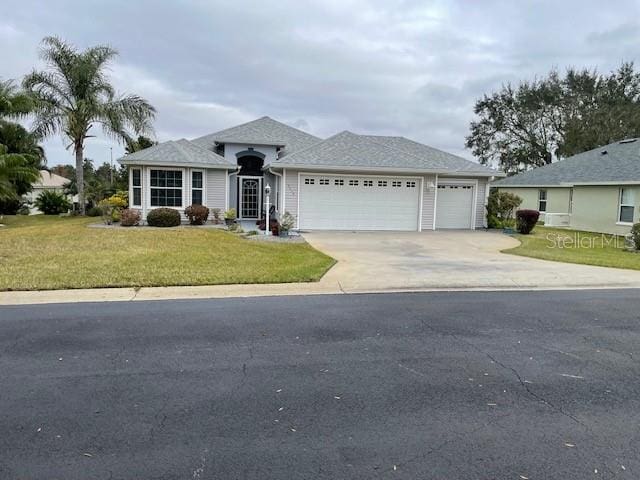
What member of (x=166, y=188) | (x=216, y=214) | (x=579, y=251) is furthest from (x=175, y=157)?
Answer: (x=579, y=251)

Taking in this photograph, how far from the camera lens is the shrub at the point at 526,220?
63.7 feet

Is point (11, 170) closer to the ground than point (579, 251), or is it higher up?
higher up

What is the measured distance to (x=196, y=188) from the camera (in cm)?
2072

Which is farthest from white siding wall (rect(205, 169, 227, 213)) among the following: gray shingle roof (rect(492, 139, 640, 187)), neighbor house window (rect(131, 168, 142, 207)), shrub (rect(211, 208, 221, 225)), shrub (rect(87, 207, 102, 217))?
gray shingle roof (rect(492, 139, 640, 187))

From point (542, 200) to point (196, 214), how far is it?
20249mm

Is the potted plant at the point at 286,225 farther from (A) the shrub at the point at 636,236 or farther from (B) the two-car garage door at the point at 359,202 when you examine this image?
(A) the shrub at the point at 636,236

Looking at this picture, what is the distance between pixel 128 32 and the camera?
17.1m

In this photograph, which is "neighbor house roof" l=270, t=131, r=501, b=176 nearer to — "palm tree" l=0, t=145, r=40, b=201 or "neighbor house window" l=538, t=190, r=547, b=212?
"neighbor house window" l=538, t=190, r=547, b=212

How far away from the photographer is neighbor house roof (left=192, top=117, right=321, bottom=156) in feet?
75.6

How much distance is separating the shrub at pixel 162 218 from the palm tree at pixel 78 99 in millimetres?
7967

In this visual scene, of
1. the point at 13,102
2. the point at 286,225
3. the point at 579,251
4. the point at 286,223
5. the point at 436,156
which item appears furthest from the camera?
the point at 436,156

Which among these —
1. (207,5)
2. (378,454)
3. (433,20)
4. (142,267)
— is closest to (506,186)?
(433,20)

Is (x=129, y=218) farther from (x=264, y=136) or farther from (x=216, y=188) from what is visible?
(x=264, y=136)

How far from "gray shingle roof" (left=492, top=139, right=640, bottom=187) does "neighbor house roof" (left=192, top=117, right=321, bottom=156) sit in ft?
44.4
